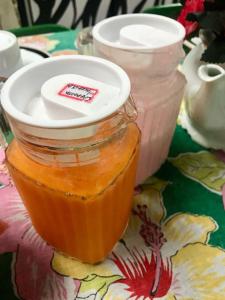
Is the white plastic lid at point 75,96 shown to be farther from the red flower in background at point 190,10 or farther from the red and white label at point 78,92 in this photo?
the red flower in background at point 190,10

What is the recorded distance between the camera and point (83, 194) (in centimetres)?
31

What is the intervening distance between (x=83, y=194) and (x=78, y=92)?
0.09 meters

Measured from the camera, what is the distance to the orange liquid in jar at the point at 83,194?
1.05 ft

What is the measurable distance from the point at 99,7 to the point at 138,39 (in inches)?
42.9

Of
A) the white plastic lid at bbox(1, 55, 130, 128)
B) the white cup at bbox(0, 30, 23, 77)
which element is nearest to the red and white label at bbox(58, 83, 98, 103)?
the white plastic lid at bbox(1, 55, 130, 128)

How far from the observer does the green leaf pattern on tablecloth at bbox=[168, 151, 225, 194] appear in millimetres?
475

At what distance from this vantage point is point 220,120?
463mm

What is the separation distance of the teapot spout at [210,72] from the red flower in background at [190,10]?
57 mm

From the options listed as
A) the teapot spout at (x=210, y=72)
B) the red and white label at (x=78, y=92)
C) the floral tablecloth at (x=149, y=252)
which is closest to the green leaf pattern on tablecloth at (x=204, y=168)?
the floral tablecloth at (x=149, y=252)

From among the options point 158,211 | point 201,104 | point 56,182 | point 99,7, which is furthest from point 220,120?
point 99,7

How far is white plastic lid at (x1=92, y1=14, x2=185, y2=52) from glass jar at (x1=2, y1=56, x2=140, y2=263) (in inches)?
2.8

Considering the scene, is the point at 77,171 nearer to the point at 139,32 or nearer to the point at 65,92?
the point at 65,92

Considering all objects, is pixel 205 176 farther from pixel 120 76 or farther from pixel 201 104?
pixel 120 76

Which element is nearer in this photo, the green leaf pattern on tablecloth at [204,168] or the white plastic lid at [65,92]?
the white plastic lid at [65,92]
